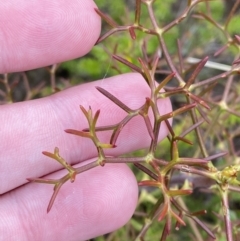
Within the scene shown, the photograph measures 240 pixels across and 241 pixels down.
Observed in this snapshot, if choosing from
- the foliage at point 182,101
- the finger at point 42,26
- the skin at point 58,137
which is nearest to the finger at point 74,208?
the skin at point 58,137

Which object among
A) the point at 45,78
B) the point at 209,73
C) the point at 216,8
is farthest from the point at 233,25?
the point at 45,78

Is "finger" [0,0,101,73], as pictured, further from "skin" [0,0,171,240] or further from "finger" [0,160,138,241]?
"finger" [0,160,138,241]

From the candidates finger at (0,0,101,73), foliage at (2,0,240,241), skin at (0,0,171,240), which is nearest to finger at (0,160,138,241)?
skin at (0,0,171,240)

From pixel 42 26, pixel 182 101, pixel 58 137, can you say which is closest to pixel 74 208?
pixel 58 137

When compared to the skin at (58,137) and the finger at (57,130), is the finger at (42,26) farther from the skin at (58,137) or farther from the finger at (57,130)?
the finger at (57,130)

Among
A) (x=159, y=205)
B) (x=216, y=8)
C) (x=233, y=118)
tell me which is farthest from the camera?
(x=216, y=8)

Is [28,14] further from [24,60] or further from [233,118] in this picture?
[233,118]
